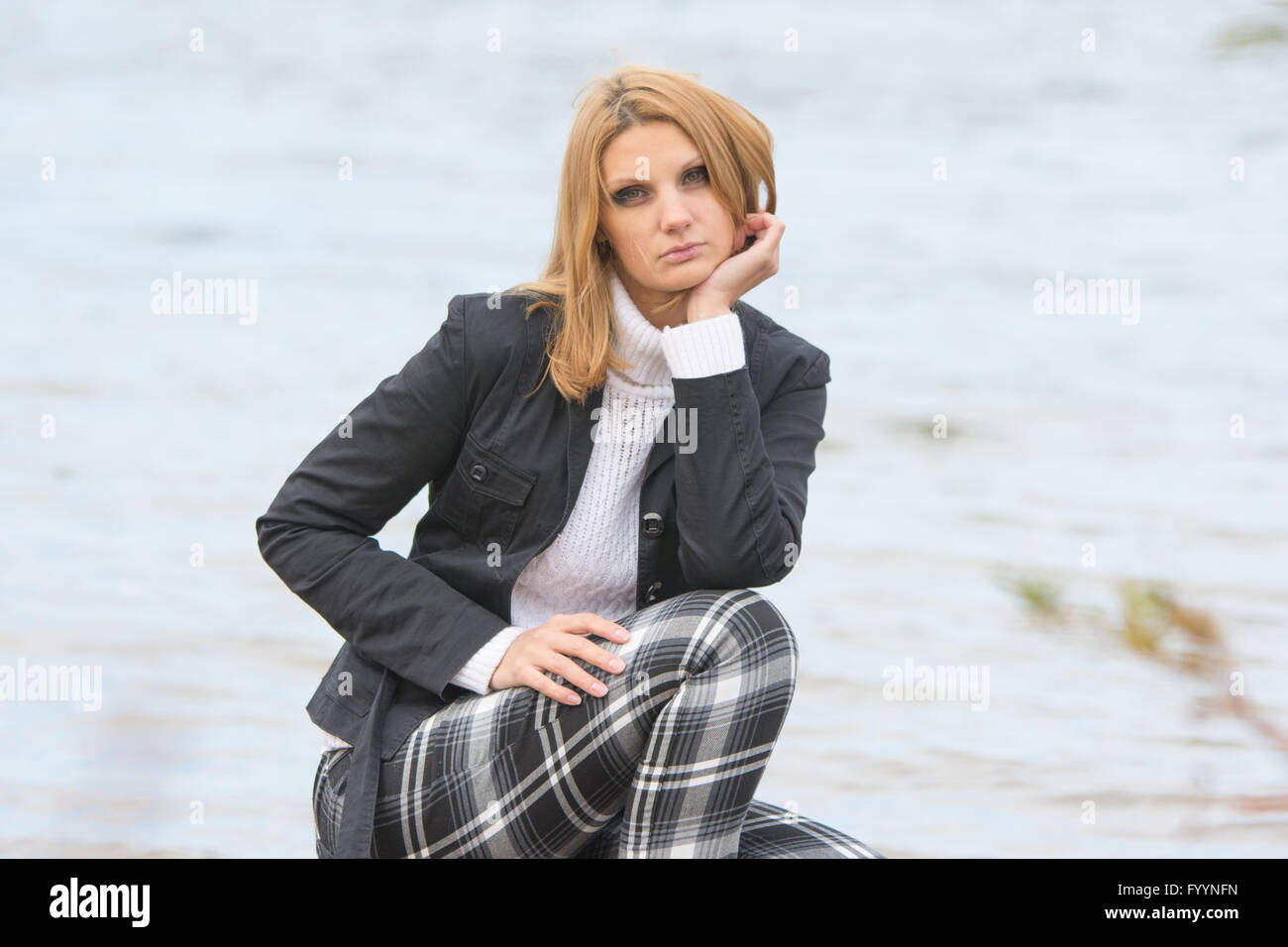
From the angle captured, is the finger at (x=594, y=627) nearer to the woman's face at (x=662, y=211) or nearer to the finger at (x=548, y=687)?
the finger at (x=548, y=687)

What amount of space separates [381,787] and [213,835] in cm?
98

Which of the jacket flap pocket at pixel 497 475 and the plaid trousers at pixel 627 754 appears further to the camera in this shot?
the jacket flap pocket at pixel 497 475

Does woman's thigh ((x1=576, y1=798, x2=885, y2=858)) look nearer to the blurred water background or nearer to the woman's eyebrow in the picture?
the blurred water background

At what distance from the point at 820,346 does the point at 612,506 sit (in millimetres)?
4399

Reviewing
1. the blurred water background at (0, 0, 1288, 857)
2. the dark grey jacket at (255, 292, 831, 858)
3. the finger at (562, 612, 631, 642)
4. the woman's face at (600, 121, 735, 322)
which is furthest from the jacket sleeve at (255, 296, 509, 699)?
the blurred water background at (0, 0, 1288, 857)

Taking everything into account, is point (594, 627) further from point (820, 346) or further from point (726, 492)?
point (820, 346)

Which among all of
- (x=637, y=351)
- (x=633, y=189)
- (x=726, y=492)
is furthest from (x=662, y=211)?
(x=726, y=492)

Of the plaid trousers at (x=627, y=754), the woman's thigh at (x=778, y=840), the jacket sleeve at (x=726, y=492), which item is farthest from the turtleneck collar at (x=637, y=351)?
the woman's thigh at (x=778, y=840)

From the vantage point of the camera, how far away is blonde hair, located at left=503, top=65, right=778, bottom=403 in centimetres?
196

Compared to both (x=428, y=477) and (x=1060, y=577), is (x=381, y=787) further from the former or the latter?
(x=1060, y=577)

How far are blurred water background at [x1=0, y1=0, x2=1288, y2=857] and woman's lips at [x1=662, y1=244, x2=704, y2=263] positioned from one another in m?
0.31

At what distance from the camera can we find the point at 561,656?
1.79 meters

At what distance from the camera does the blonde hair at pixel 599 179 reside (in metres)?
1.96

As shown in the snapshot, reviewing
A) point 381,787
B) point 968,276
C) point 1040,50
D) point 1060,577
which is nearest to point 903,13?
point 1040,50
